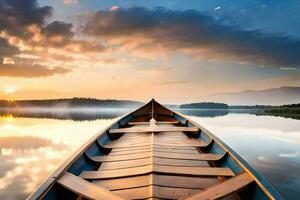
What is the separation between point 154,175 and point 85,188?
94 centimetres

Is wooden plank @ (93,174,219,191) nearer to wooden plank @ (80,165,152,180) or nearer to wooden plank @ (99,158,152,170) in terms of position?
wooden plank @ (80,165,152,180)

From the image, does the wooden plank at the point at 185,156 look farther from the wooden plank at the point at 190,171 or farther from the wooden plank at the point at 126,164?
the wooden plank at the point at 190,171

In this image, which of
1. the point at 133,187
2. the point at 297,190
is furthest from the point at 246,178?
the point at 297,190

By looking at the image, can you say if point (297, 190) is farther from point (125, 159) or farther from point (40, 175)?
point (40, 175)

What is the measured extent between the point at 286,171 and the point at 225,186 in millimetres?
8229

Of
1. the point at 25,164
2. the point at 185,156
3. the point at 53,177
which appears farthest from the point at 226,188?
the point at 25,164

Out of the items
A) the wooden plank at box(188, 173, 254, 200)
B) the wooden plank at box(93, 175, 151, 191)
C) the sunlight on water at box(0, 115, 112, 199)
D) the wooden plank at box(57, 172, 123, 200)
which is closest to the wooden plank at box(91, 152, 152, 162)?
the wooden plank at box(93, 175, 151, 191)

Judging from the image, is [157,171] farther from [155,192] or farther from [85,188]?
[85,188]

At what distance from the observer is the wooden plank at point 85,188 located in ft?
8.91

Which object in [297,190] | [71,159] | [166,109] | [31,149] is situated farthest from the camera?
[31,149]

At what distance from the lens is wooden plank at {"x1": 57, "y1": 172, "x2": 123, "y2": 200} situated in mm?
2717

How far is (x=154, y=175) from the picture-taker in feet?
11.4

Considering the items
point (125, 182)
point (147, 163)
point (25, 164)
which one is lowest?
point (25, 164)

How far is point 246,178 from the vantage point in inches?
127
